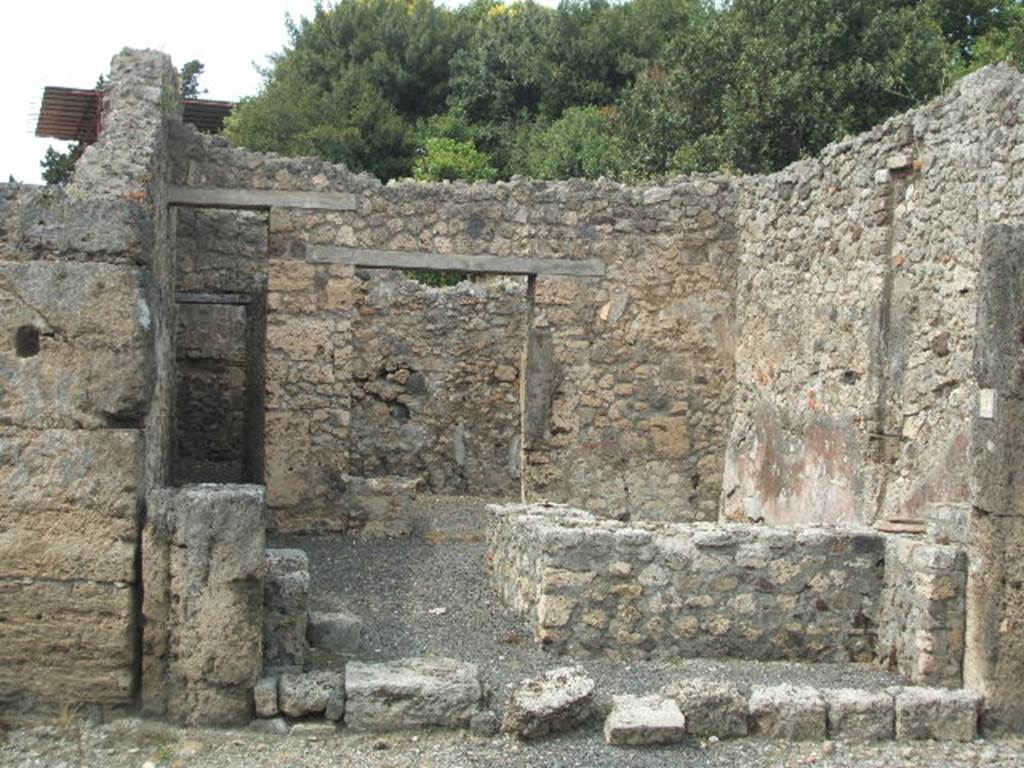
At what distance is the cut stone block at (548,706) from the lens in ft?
19.3

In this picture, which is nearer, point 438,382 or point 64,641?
point 64,641

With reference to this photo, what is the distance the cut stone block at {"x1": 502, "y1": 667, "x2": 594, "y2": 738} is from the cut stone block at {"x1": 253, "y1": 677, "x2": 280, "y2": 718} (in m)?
1.00

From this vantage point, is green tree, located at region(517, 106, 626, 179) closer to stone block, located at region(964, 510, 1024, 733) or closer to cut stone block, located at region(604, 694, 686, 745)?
stone block, located at region(964, 510, 1024, 733)

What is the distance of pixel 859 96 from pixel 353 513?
1049 centimetres

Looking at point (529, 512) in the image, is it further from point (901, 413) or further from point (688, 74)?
point (688, 74)

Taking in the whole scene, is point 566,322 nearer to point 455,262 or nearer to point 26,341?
point 455,262

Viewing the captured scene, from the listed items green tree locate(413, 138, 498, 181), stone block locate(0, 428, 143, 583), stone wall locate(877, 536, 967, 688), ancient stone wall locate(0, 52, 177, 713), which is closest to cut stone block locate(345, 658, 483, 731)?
ancient stone wall locate(0, 52, 177, 713)

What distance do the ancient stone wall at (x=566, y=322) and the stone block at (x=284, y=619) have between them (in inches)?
214

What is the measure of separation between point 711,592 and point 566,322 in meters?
5.53

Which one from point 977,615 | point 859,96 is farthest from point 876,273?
point 859,96

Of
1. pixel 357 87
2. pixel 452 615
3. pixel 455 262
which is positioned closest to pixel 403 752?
pixel 452 615

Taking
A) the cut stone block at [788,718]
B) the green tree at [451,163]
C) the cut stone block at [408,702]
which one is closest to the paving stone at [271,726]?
the cut stone block at [408,702]

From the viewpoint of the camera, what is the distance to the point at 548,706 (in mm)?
5906

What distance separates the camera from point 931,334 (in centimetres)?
913
